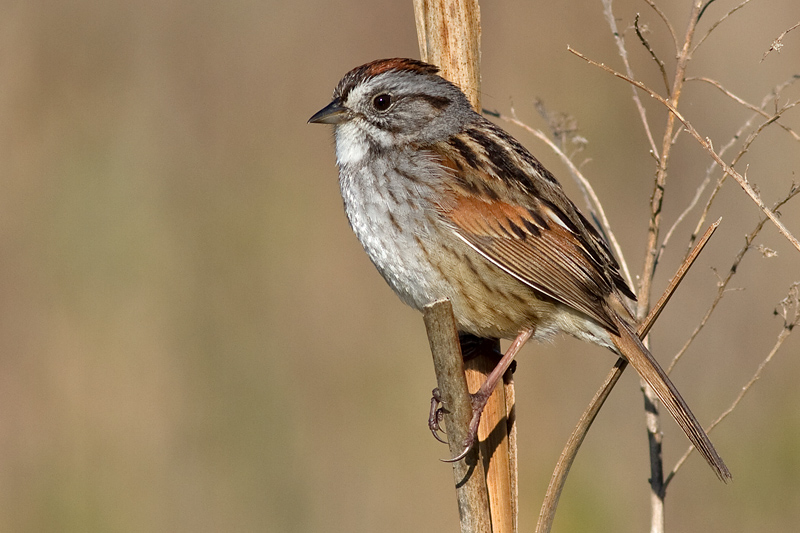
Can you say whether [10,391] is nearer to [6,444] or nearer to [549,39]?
[6,444]

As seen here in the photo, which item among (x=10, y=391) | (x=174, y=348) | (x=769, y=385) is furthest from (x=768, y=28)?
(x=10, y=391)

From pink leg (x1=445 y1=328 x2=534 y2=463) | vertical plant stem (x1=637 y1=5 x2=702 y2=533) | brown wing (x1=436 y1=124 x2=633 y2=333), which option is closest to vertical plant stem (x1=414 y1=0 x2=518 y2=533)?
pink leg (x1=445 y1=328 x2=534 y2=463)

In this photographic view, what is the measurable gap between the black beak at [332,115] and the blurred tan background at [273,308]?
3.91ft

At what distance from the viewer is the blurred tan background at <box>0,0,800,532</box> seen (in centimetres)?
396

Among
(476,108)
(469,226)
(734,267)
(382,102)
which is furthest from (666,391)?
(382,102)

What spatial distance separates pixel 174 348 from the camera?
13.9 feet

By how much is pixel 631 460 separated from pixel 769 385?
72 centimetres

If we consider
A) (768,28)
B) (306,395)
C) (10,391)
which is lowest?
(306,395)

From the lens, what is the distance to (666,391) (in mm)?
2641

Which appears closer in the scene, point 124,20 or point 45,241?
point 45,241

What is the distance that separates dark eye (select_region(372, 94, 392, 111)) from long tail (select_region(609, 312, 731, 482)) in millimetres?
1089

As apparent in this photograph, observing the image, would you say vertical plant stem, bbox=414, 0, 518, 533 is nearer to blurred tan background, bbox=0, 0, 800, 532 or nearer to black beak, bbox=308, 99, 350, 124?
black beak, bbox=308, 99, 350, 124

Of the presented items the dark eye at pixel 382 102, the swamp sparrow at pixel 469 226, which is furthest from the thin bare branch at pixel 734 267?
the dark eye at pixel 382 102

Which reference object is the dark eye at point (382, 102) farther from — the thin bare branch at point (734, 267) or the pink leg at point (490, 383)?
the thin bare branch at point (734, 267)
